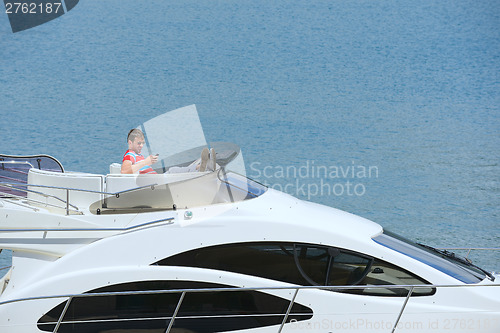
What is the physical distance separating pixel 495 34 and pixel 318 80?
9508 millimetres

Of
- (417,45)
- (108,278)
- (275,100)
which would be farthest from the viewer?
(417,45)

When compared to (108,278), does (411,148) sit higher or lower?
lower

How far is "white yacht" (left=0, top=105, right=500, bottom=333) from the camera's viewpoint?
3969 mm

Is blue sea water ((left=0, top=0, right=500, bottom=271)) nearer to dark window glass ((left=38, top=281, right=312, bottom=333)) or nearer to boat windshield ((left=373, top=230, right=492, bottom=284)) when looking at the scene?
boat windshield ((left=373, top=230, right=492, bottom=284))

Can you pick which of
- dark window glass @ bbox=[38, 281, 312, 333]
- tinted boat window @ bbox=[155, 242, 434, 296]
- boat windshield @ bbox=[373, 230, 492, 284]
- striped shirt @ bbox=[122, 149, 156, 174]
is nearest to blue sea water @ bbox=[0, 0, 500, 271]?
boat windshield @ bbox=[373, 230, 492, 284]

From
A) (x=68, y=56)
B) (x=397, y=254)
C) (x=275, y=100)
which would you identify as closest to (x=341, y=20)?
(x=275, y=100)

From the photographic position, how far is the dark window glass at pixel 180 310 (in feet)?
13.0

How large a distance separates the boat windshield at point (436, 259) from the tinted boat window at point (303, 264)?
0.21 meters

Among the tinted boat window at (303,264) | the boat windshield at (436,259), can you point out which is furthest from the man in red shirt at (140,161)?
the boat windshield at (436,259)

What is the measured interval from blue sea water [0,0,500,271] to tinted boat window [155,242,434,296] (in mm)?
6866

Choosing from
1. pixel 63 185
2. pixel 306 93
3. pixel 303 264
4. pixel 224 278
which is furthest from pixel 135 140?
pixel 306 93

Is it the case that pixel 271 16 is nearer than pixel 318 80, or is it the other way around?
pixel 318 80

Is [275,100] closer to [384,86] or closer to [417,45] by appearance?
[384,86]

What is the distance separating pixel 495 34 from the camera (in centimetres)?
2766
